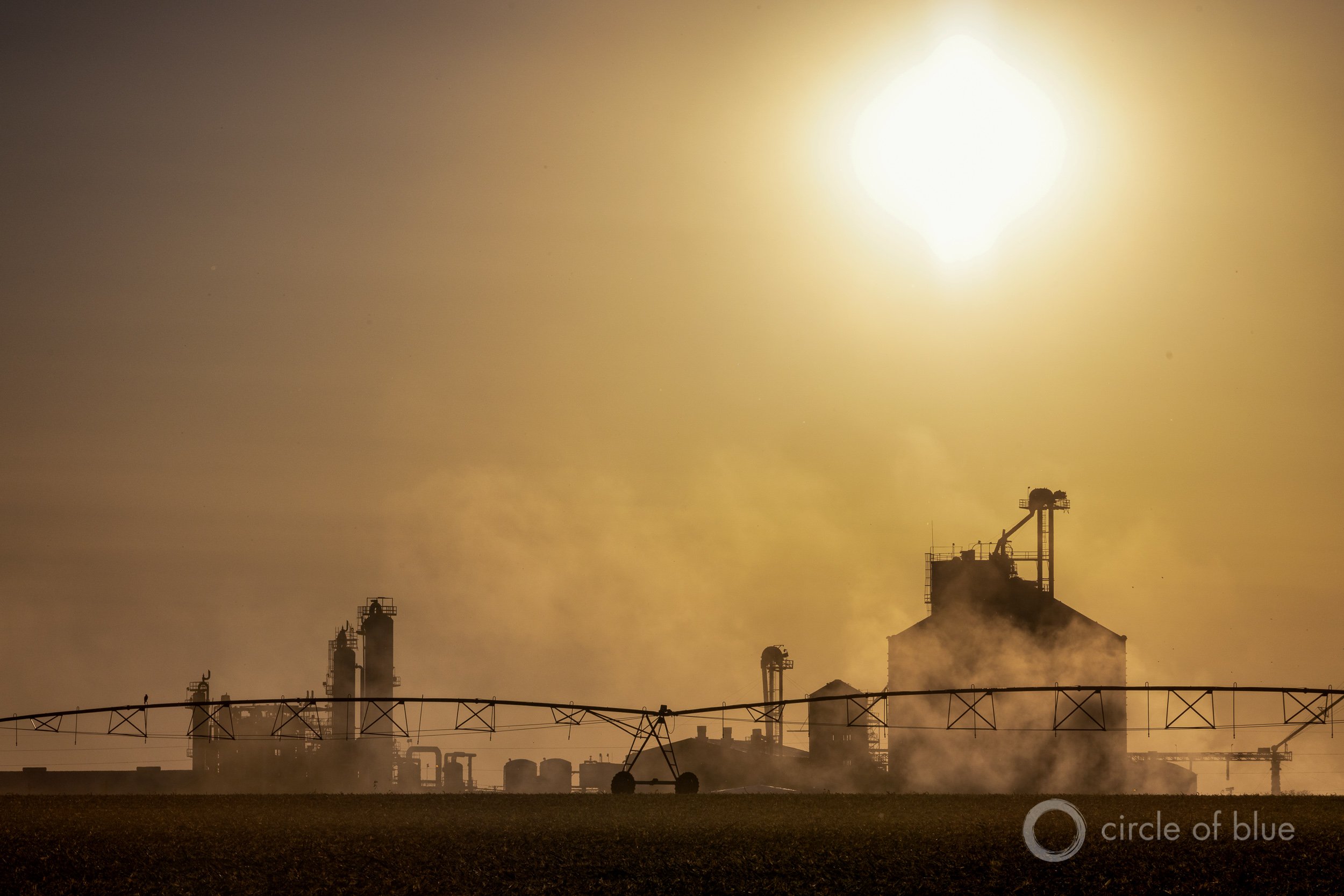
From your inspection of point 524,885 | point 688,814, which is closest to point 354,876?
point 524,885

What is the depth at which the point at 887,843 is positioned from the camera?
122 feet

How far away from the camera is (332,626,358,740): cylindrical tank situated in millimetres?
77250

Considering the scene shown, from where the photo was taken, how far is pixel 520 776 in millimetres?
90562

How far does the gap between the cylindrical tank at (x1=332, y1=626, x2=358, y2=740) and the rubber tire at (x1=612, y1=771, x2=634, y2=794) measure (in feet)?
80.7

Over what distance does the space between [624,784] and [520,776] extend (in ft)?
117

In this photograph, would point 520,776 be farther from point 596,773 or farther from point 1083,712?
point 1083,712

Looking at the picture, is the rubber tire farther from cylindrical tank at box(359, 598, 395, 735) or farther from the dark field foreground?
cylindrical tank at box(359, 598, 395, 735)

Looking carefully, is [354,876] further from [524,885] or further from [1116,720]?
[1116,720]

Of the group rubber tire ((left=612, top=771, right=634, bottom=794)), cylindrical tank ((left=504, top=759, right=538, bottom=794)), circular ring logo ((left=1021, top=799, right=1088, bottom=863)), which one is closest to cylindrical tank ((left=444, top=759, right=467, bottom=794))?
cylindrical tank ((left=504, top=759, right=538, bottom=794))

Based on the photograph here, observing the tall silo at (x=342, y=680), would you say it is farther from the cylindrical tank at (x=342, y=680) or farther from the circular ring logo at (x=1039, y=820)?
the circular ring logo at (x=1039, y=820)

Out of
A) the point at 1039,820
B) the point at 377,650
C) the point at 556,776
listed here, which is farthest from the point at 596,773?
the point at 1039,820

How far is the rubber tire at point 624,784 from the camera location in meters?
56.2

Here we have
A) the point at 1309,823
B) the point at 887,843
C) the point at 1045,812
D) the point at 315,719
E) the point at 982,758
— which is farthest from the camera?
the point at 315,719

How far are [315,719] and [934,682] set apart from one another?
106 ft
